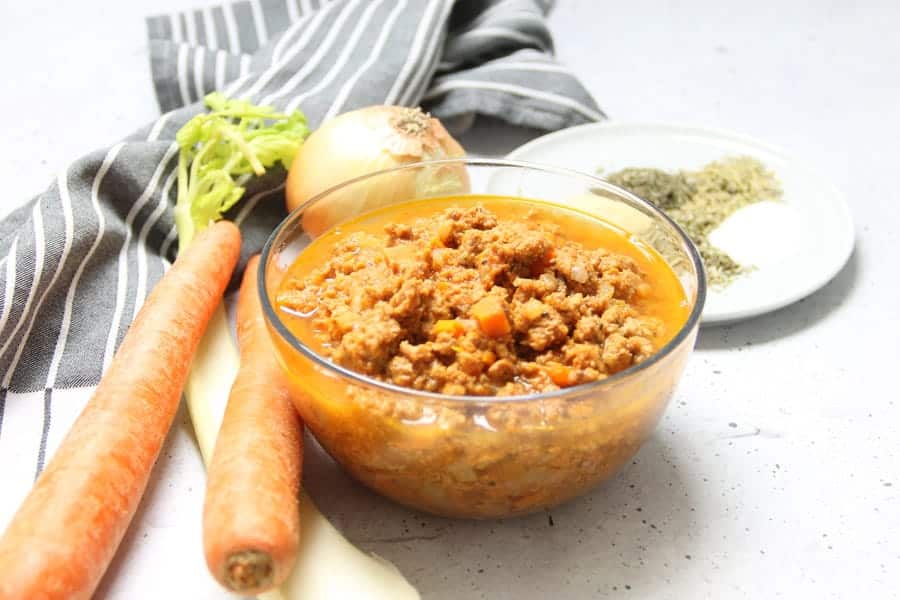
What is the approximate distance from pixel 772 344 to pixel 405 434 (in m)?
1.25

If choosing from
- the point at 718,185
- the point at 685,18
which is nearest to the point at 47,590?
the point at 718,185

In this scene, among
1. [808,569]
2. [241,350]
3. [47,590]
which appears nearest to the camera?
[47,590]

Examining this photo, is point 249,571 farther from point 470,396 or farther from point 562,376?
point 562,376

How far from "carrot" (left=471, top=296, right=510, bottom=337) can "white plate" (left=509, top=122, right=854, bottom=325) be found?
841mm

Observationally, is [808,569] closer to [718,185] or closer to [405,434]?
[405,434]

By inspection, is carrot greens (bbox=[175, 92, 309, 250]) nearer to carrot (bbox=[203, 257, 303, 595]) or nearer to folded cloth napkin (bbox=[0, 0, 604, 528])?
folded cloth napkin (bbox=[0, 0, 604, 528])

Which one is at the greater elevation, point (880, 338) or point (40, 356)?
point (40, 356)

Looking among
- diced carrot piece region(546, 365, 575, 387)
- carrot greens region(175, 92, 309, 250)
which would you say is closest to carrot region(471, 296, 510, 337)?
diced carrot piece region(546, 365, 575, 387)

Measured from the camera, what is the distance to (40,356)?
232cm

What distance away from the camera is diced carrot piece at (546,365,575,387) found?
5.68 ft

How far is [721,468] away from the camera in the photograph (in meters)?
2.08

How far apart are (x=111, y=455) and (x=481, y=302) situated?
785 mm

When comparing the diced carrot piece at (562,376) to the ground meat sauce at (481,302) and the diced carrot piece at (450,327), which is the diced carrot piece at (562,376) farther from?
the diced carrot piece at (450,327)

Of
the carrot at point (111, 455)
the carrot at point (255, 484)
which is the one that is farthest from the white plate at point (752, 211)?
the carrot at point (111, 455)
